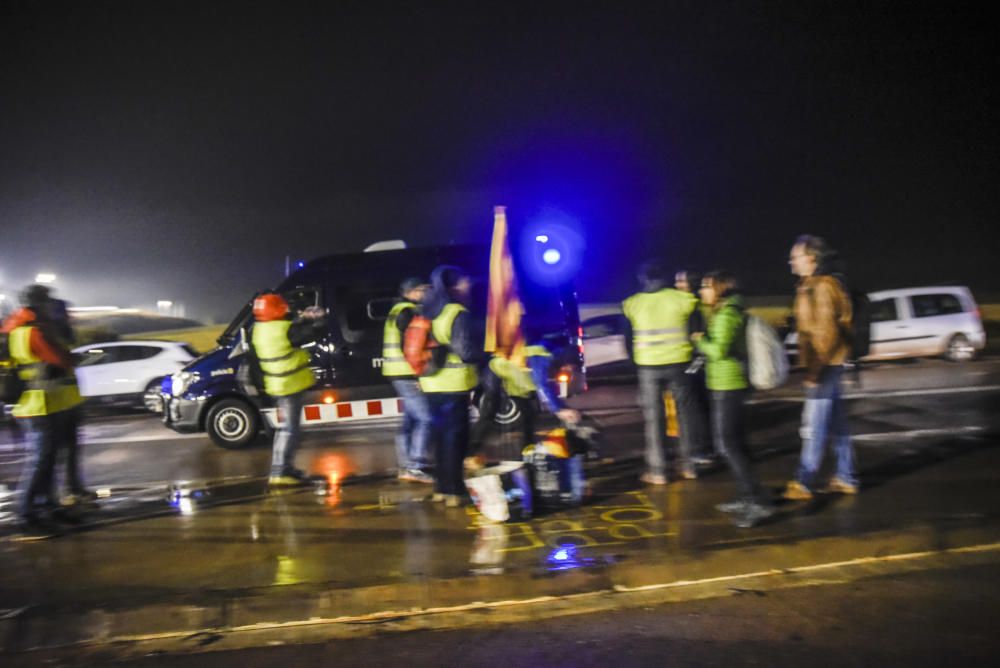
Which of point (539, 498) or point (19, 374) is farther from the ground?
point (19, 374)

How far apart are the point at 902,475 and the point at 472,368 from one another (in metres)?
3.69

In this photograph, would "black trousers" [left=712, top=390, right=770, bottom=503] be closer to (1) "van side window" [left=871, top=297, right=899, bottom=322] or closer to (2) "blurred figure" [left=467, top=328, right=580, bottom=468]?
(2) "blurred figure" [left=467, top=328, right=580, bottom=468]

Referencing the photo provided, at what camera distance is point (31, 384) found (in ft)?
21.9

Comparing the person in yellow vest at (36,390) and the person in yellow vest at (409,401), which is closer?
the person in yellow vest at (36,390)

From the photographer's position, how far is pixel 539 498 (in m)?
6.58

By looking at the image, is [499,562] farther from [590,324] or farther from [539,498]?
[590,324]

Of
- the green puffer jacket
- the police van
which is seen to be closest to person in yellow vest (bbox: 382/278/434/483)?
the police van

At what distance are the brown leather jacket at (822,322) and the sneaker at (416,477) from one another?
→ 3.44 meters

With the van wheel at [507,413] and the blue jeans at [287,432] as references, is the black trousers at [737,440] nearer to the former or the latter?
the blue jeans at [287,432]

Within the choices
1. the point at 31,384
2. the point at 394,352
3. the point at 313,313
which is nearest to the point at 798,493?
the point at 394,352

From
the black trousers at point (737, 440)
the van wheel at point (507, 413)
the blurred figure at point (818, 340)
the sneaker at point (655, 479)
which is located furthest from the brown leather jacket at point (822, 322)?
the van wheel at point (507, 413)

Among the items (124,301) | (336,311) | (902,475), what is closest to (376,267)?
(336,311)

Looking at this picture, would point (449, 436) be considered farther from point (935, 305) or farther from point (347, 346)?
point (935, 305)

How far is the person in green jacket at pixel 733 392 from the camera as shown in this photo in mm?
5840
